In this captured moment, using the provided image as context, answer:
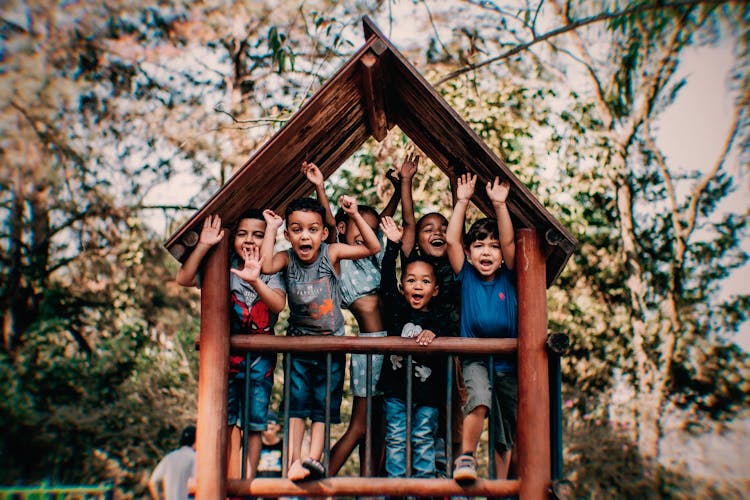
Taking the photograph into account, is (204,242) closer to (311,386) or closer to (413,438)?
(311,386)

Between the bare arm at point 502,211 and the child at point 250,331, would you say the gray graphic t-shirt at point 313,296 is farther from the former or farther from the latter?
the bare arm at point 502,211

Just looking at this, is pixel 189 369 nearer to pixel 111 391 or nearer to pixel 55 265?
pixel 111 391

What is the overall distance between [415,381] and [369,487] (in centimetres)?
78

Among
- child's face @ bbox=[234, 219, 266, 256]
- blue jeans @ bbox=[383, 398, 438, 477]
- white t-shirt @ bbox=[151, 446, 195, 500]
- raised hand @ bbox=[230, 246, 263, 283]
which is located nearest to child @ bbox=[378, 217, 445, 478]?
blue jeans @ bbox=[383, 398, 438, 477]

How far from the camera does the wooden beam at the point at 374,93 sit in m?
4.21

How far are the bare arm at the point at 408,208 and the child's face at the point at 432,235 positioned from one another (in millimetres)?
57

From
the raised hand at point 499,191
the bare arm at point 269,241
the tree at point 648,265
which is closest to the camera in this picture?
the raised hand at point 499,191

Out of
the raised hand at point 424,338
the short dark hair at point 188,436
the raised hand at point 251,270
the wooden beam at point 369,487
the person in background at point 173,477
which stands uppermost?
the raised hand at point 251,270

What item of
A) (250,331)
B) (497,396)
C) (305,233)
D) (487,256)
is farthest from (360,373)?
(487,256)

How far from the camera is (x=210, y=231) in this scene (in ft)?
14.1

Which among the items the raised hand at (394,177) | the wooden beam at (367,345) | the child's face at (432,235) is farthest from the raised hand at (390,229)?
the wooden beam at (367,345)

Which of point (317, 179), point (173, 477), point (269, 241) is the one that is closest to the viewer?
point (269, 241)

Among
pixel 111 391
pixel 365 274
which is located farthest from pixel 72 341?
pixel 365 274

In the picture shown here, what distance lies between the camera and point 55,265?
16109 mm
